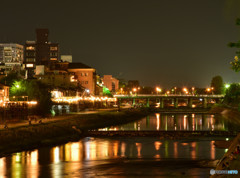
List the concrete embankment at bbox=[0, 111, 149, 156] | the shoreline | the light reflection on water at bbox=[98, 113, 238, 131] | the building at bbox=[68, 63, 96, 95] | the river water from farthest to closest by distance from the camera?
the building at bbox=[68, 63, 96, 95] < the light reflection on water at bbox=[98, 113, 238, 131] < the shoreline < the concrete embankment at bbox=[0, 111, 149, 156] < the river water

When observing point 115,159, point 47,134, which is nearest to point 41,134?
point 47,134

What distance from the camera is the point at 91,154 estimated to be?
3562 centimetres

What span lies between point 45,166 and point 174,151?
1364 centimetres

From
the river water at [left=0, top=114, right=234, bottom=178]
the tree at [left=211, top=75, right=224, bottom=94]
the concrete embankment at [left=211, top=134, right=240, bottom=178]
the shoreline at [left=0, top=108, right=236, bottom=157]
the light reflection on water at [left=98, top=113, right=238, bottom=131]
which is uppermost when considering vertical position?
the tree at [left=211, top=75, right=224, bottom=94]

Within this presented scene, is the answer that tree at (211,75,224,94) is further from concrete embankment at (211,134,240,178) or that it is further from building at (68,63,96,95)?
concrete embankment at (211,134,240,178)

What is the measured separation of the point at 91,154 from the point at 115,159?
12.1 ft

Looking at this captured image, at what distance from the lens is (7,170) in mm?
27312

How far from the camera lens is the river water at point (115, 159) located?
2636 centimetres

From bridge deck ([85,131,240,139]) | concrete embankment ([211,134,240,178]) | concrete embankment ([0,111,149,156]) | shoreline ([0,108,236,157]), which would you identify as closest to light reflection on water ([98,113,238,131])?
shoreline ([0,108,236,157])

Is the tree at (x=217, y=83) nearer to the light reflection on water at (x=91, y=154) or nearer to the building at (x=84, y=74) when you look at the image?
the building at (x=84, y=74)

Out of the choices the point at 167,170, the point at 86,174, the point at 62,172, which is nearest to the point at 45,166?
the point at 62,172

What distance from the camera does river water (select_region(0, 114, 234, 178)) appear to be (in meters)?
26.4

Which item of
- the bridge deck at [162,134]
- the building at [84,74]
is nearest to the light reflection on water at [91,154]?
the bridge deck at [162,134]

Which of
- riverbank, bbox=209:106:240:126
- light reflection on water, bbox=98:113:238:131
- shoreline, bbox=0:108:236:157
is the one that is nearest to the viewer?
shoreline, bbox=0:108:236:157
